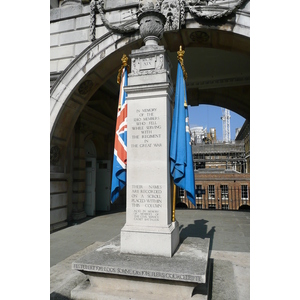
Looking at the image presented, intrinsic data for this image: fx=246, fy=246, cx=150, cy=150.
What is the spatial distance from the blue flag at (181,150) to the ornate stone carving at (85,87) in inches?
214

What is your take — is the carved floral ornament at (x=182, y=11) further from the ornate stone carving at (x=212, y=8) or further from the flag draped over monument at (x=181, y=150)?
the flag draped over monument at (x=181, y=150)

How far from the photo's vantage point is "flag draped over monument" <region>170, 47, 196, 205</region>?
4137 mm

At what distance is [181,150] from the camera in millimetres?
4148

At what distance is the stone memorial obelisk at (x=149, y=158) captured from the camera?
3.92 metres

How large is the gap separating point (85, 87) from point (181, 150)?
6107 mm

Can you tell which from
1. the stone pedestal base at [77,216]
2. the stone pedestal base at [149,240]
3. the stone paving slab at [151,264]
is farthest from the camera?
the stone pedestal base at [77,216]

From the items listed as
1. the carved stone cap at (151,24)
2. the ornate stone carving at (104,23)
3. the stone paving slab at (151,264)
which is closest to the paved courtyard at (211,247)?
the stone paving slab at (151,264)

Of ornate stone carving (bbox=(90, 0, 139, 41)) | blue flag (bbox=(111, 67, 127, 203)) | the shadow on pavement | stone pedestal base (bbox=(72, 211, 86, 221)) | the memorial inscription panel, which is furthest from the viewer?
stone pedestal base (bbox=(72, 211, 86, 221))

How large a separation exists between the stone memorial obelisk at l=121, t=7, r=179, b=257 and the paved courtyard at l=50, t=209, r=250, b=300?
1077 mm

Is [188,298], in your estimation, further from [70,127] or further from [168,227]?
[70,127]

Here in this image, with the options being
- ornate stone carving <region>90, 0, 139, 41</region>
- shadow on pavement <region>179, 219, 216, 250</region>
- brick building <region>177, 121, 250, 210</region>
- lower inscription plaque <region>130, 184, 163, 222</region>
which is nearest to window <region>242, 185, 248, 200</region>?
brick building <region>177, 121, 250, 210</region>

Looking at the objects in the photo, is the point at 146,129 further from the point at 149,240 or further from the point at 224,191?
the point at 224,191

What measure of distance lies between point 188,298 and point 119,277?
969 millimetres

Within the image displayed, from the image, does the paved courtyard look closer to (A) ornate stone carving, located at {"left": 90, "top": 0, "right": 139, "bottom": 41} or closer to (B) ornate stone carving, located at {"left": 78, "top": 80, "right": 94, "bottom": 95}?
(B) ornate stone carving, located at {"left": 78, "top": 80, "right": 94, "bottom": 95}
